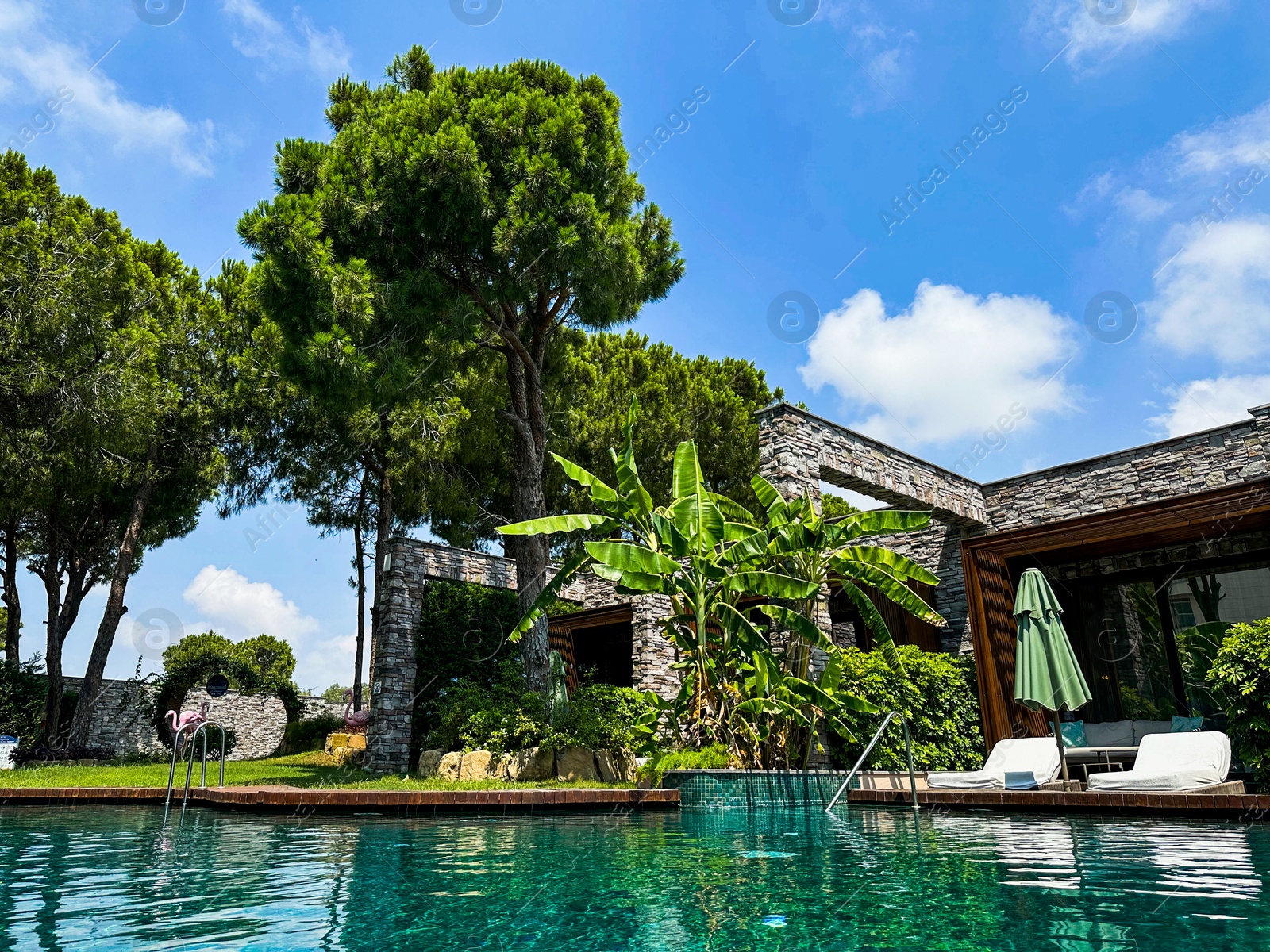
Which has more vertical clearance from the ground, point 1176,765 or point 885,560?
point 885,560

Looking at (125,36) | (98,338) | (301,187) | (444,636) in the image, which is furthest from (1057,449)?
(98,338)

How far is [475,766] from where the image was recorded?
11070 mm

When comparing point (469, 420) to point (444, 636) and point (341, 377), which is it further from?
point (341, 377)

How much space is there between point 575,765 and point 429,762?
2.55 meters

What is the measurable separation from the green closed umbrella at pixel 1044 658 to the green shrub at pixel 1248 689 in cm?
123

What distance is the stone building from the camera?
11.0 metres

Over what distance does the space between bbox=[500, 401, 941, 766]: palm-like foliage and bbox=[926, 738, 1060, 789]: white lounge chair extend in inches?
52.9

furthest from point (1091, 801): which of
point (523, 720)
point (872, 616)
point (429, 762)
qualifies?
point (429, 762)

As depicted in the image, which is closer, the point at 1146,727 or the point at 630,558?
the point at 630,558

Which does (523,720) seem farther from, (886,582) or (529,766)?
(886,582)

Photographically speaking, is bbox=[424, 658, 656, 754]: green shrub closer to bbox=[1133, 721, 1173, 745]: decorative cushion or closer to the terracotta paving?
the terracotta paving

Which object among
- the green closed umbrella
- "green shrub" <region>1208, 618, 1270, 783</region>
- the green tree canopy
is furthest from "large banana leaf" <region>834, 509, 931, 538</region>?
the green tree canopy

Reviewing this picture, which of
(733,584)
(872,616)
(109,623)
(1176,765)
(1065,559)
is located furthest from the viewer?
(109,623)

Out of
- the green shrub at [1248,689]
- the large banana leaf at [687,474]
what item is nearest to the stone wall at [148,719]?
the large banana leaf at [687,474]
